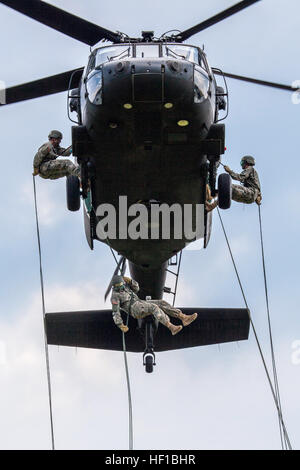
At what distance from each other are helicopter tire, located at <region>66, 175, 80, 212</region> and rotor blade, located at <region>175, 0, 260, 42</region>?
3.18m

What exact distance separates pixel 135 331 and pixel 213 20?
235 inches

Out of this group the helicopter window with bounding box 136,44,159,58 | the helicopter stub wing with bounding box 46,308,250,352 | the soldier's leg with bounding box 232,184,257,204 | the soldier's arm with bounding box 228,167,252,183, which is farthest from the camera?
the helicopter stub wing with bounding box 46,308,250,352

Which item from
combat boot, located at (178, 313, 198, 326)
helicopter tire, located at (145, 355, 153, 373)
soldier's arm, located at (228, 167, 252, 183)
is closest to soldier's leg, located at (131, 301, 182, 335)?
combat boot, located at (178, 313, 198, 326)

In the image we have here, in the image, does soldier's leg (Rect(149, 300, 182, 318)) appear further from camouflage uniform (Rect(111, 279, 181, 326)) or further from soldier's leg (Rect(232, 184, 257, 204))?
soldier's leg (Rect(232, 184, 257, 204))

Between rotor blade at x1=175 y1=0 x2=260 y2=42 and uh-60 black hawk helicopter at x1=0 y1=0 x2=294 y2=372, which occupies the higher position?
rotor blade at x1=175 y1=0 x2=260 y2=42

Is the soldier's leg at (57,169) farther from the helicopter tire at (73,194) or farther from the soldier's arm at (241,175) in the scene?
the soldier's arm at (241,175)

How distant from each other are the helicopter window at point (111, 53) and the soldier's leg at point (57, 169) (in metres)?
1.96

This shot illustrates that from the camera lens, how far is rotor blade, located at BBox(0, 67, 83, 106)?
52.0 feet

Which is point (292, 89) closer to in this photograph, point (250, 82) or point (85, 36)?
point (250, 82)

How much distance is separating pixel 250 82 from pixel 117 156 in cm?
270

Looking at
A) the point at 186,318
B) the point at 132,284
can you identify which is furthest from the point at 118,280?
the point at 186,318

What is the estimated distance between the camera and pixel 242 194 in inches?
648
